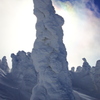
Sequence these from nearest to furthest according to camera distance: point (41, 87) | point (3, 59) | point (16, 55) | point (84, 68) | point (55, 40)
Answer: point (41, 87), point (55, 40), point (84, 68), point (16, 55), point (3, 59)

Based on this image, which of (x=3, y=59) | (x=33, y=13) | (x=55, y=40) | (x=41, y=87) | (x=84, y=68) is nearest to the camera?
(x=41, y=87)

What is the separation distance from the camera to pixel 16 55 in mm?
77562

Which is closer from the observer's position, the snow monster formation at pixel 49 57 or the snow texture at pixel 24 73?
the snow monster formation at pixel 49 57

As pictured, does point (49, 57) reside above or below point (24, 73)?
below

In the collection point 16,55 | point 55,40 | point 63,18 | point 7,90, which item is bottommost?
point 7,90

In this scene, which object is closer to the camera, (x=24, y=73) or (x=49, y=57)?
(x=49, y=57)

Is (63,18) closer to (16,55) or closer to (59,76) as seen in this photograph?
(59,76)

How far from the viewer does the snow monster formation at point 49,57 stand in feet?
89.7

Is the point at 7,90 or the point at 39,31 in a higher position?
the point at 39,31

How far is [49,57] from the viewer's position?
29.7 metres

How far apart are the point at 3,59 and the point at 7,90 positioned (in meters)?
37.9

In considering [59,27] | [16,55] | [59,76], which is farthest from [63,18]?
[16,55]

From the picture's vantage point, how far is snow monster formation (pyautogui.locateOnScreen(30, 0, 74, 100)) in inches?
1076

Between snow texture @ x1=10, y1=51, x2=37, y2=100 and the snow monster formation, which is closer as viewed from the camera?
the snow monster formation
